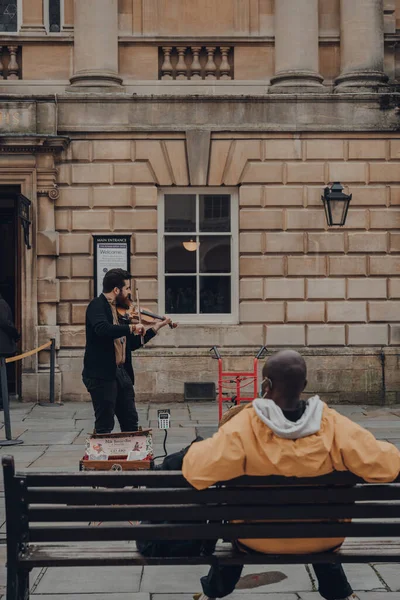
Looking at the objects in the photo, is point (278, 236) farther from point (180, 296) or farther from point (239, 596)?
point (239, 596)

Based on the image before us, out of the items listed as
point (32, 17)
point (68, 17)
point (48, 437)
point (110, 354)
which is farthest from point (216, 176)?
point (110, 354)

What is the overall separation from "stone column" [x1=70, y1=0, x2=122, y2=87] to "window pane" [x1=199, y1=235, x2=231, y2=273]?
8.96 ft

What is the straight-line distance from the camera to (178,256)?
15.1 meters

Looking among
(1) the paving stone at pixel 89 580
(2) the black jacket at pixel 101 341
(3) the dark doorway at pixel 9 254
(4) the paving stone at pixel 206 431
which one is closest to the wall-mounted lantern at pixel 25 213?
(3) the dark doorway at pixel 9 254

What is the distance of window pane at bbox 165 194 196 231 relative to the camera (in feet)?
49.3

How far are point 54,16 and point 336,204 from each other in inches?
204

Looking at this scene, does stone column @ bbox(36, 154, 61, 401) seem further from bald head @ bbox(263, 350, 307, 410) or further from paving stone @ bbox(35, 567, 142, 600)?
bald head @ bbox(263, 350, 307, 410)

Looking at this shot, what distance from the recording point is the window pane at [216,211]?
15.1 meters

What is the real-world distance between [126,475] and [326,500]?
917mm

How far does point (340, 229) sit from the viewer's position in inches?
582

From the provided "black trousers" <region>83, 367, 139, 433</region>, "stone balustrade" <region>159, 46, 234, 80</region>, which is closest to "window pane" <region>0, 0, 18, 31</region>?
"stone balustrade" <region>159, 46, 234, 80</region>

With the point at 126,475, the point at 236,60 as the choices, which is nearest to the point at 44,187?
the point at 236,60

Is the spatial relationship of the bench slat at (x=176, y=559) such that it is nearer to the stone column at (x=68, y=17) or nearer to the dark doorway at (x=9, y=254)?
the dark doorway at (x=9, y=254)

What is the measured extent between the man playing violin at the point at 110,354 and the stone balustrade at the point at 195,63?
285 inches
